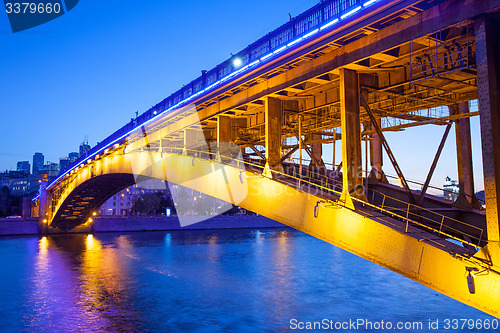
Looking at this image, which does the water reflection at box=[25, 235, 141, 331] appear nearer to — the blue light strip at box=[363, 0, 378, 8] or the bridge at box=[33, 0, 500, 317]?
the bridge at box=[33, 0, 500, 317]

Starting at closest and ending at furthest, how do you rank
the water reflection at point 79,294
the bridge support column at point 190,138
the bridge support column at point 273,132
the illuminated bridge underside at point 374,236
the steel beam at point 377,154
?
the illuminated bridge underside at point 374,236
the bridge support column at point 273,132
the water reflection at point 79,294
the steel beam at point 377,154
the bridge support column at point 190,138

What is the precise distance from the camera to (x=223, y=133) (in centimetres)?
2255

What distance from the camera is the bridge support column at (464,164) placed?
588 inches

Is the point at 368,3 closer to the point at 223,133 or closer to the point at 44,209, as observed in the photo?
the point at 223,133

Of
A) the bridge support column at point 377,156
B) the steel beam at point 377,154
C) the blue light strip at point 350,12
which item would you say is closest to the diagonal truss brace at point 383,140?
the blue light strip at point 350,12

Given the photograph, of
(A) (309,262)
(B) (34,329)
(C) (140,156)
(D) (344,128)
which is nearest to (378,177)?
(D) (344,128)

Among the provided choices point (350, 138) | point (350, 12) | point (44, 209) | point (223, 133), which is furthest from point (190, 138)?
point (44, 209)

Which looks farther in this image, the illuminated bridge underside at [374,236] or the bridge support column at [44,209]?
the bridge support column at [44,209]

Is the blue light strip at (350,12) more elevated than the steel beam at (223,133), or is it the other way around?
the blue light strip at (350,12)

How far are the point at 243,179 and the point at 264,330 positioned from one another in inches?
261

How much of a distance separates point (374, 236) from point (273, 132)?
24.2 feet

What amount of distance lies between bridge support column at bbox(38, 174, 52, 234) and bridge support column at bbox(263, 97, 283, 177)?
65105 mm

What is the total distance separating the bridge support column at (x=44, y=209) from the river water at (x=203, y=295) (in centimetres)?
3224

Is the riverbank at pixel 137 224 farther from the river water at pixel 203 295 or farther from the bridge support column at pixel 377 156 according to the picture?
the bridge support column at pixel 377 156
